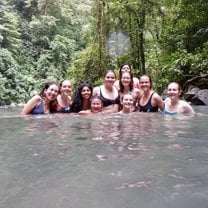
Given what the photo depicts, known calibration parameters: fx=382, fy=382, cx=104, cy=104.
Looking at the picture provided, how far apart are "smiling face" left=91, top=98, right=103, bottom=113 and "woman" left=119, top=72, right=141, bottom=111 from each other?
48 cm

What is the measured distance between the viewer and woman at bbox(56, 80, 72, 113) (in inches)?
227

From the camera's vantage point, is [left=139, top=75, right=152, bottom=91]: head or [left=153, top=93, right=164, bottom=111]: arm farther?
[left=153, top=93, right=164, bottom=111]: arm

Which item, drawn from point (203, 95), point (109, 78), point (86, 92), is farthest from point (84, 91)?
point (203, 95)

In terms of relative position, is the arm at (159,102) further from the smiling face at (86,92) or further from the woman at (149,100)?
the smiling face at (86,92)

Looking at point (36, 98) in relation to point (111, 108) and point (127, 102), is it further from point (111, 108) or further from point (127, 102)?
point (127, 102)

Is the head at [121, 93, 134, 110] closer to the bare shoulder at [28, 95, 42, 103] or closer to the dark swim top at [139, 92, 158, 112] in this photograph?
the dark swim top at [139, 92, 158, 112]

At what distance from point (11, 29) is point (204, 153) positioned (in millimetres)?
24687

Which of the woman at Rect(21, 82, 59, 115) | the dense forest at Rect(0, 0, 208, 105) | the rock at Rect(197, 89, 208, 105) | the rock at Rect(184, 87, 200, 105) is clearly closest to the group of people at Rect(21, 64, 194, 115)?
the woman at Rect(21, 82, 59, 115)

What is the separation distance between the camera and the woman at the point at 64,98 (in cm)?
577

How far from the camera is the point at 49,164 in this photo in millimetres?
2312

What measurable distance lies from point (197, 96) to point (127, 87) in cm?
354

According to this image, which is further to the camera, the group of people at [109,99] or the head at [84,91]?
the head at [84,91]

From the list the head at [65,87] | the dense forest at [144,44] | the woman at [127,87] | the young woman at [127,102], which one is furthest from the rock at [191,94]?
the head at [65,87]

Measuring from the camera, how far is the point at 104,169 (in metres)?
2.16
